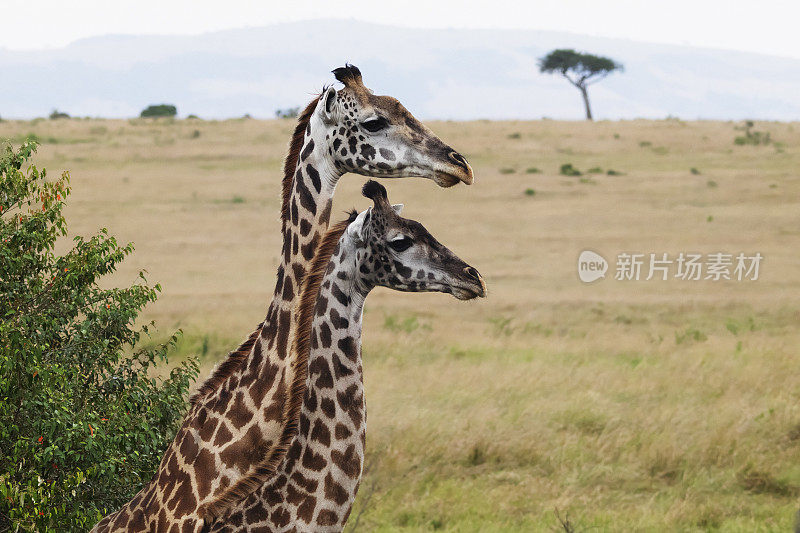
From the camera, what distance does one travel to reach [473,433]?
15.4 m

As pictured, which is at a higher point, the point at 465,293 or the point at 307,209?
the point at 307,209

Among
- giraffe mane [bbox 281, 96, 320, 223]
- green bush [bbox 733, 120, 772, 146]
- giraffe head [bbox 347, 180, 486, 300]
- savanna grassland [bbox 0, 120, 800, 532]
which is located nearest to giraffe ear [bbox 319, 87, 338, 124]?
giraffe mane [bbox 281, 96, 320, 223]

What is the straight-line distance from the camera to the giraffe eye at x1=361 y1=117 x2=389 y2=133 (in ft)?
17.3

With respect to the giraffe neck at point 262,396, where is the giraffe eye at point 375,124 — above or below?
above

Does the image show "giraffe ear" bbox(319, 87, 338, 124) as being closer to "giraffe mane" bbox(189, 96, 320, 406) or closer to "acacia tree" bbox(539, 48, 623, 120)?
"giraffe mane" bbox(189, 96, 320, 406)

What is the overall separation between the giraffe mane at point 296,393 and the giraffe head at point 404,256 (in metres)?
→ 0.33

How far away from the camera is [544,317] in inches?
1014

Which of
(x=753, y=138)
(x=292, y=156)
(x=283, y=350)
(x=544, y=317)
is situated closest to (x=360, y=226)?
(x=292, y=156)

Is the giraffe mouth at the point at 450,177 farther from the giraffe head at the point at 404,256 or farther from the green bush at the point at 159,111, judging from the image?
the green bush at the point at 159,111

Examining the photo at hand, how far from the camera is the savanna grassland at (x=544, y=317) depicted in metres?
14.1

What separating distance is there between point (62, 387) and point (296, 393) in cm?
305

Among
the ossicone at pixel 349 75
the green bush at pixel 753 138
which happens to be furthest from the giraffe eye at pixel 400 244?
the green bush at pixel 753 138

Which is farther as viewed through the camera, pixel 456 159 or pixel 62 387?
pixel 62 387

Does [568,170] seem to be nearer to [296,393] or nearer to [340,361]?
[340,361]
